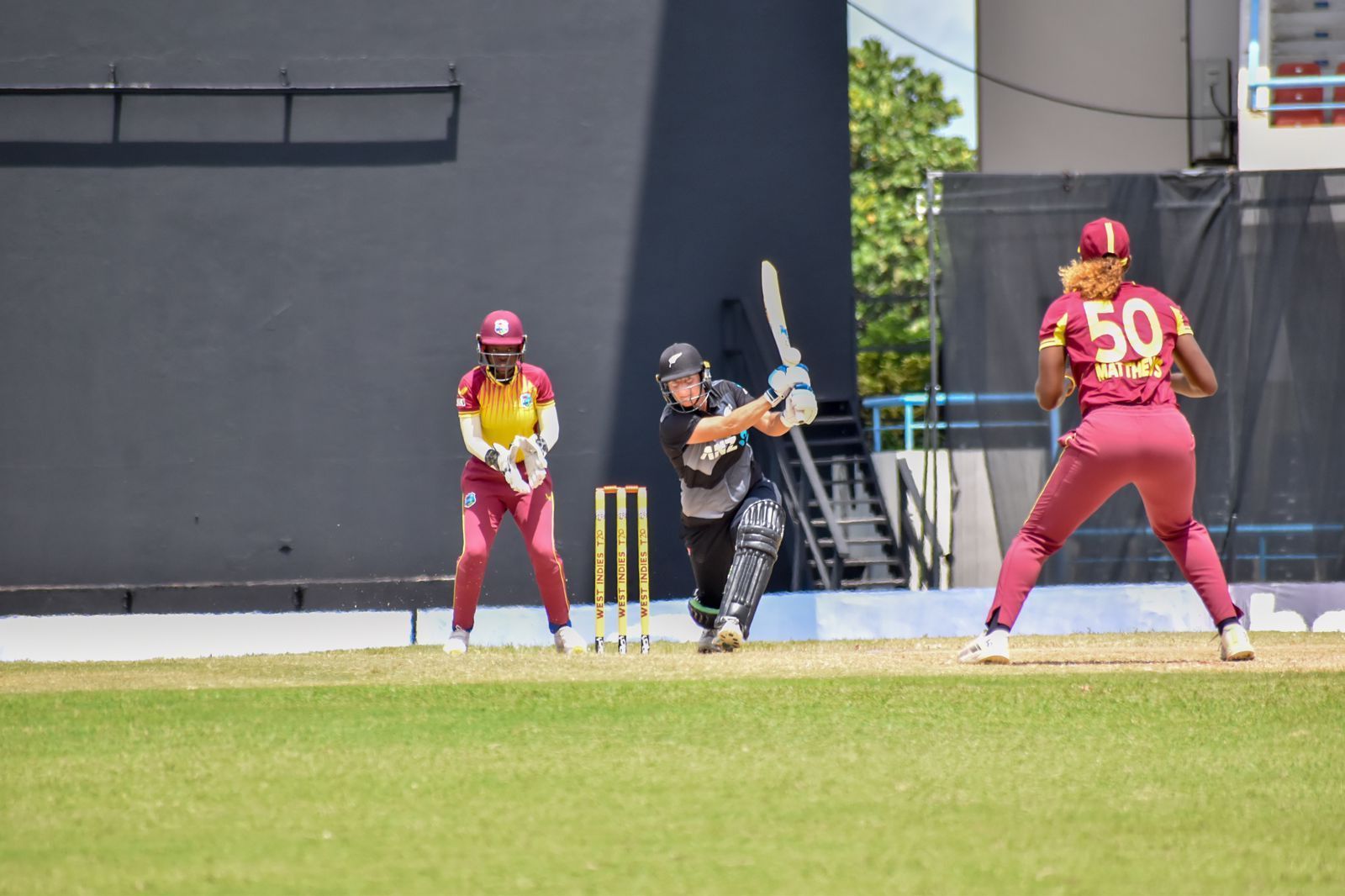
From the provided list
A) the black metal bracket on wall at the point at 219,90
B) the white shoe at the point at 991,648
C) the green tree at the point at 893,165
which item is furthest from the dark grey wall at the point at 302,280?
the green tree at the point at 893,165

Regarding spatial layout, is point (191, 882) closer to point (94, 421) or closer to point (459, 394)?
point (459, 394)

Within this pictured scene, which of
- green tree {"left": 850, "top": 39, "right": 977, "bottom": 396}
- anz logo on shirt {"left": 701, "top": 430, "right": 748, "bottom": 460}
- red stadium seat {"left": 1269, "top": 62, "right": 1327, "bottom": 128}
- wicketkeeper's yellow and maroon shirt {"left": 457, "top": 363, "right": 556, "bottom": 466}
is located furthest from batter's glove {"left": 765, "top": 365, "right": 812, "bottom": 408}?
green tree {"left": 850, "top": 39, "right": 977, "bottom": 396}

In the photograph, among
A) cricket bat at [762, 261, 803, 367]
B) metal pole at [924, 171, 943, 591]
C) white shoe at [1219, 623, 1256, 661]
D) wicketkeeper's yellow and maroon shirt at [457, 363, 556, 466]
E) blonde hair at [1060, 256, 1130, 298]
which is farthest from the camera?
metal pole at [924, 171, 943, 591]

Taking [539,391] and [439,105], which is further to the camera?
[439,105]

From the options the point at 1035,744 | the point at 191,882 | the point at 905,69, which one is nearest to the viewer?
the point at 191,882

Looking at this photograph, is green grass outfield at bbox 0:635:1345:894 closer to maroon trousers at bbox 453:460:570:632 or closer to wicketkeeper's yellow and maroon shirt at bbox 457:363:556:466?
maroon trousers at bbox 453:460:570:632

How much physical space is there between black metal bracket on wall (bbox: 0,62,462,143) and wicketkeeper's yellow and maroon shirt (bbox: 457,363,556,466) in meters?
5.03

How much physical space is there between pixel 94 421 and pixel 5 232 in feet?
5.66

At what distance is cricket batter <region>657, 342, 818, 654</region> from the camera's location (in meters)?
9.20

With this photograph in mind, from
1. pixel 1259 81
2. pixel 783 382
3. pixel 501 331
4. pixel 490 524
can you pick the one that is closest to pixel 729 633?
pixel 783 382

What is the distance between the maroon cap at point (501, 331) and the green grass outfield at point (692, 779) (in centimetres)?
235

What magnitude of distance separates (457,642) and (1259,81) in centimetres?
1038

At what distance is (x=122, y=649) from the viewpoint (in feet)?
42.6

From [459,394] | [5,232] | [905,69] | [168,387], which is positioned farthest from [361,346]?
[905,69]
